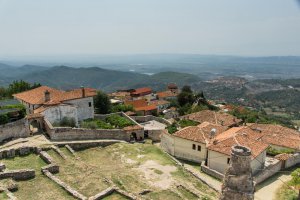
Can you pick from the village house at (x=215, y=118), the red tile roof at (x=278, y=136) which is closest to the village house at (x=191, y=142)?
the red tile roof at (x=278, y=136)

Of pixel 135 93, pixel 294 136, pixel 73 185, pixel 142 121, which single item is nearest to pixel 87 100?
pixel 142 121

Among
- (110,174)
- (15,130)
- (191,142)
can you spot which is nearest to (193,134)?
(191,142)

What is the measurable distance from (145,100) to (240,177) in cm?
4820

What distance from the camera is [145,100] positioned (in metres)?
58.3

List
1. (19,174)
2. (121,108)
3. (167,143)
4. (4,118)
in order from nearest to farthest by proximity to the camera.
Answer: (19,174), (4,118), (167,143), (121,108)

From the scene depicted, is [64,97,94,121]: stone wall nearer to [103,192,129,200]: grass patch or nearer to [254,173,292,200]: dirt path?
[103,192,129,200]: grass patch

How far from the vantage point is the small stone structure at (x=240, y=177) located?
10.3 metres

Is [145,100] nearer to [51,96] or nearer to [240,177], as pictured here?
[51,96]

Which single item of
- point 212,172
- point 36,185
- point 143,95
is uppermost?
point 36,185

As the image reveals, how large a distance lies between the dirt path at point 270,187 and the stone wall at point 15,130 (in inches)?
789

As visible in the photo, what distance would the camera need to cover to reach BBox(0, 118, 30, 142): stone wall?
2683 centimetres

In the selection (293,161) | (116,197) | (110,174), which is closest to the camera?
(116,197)

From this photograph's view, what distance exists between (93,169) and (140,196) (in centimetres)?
532

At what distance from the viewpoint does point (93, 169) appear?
22.7m
